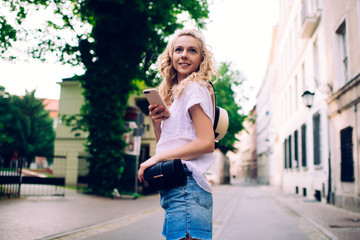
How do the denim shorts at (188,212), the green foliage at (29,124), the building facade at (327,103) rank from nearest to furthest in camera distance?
the denim shorts at (188,212) → the building facade at (327,103) → the green foliage at (29,124)

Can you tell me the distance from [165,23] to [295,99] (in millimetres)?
12599

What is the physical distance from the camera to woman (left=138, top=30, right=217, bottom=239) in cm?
186

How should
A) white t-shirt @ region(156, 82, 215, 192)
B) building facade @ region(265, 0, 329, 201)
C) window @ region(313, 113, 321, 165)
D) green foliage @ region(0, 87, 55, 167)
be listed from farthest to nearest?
green foliage @ region(0, 87, 55, 167) → window @ region(313, 113, 321, 165) → building facade @ region(265, 0, 329, 201) → white t-shirt @ region(156, 82, 215, 192)

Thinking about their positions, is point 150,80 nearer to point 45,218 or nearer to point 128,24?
point 128,24

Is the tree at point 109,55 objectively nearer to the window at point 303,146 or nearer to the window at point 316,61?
the window at point 316,61

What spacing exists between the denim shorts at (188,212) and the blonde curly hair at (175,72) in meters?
0.47

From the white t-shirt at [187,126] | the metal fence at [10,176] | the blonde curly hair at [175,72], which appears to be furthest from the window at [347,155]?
the white t-shirt at [187,126]

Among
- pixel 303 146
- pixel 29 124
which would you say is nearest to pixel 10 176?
pixel 303 146

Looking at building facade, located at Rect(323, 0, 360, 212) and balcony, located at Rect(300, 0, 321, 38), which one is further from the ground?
balcony, located at Rect(300, 0, 321, 38)

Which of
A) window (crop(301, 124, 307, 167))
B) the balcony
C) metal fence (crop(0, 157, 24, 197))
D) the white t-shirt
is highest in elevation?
the balcony

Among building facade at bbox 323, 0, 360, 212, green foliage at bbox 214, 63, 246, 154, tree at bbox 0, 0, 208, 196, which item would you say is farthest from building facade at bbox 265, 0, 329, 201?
green foliage at bbox 214, 63, 246, 154

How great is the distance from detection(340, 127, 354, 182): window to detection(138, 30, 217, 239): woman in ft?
38.9

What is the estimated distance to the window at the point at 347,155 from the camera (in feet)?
41.6

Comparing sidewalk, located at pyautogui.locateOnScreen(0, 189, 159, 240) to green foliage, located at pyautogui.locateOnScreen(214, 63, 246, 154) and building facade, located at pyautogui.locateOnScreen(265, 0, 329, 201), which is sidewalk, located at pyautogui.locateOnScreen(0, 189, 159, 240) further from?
green foliage, located at pyautogui.locateOnScreen(214, 63, 246, 154)
